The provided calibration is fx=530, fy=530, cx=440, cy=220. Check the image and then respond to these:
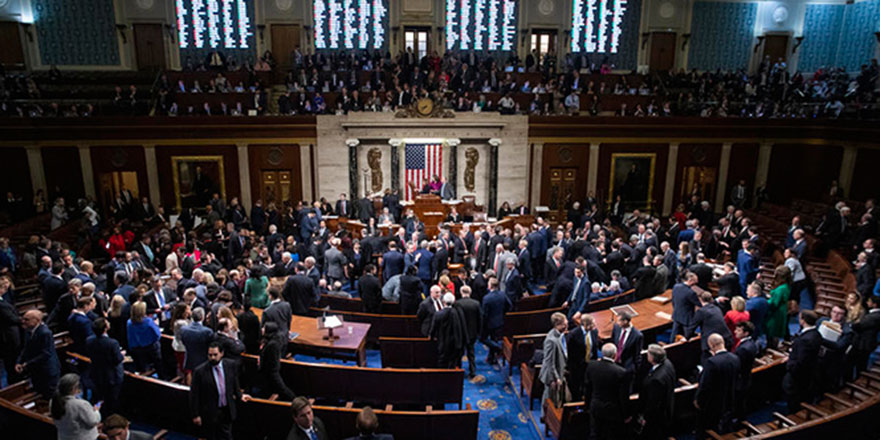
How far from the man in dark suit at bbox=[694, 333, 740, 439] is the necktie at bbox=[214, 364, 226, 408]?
16.4 feet

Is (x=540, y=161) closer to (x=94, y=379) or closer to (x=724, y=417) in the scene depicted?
(x=724, y=417)

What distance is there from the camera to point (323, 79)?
1905 cm

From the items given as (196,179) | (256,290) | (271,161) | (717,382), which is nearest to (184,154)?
(196,179)

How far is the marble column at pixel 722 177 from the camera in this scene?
19141 mm

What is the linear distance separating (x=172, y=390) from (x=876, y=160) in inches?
775

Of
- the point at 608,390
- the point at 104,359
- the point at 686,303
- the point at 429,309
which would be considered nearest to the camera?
the point at 608,390

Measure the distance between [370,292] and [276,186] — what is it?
33.7 ft

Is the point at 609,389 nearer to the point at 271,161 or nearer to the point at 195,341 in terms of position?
the point at 195,341

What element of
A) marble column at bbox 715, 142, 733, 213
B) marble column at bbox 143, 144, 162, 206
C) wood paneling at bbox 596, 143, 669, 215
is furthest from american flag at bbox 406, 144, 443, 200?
marble column at bbox 715, 142, 733, 213

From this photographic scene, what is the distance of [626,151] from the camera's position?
1873 cm

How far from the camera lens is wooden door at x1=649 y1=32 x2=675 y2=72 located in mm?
22844

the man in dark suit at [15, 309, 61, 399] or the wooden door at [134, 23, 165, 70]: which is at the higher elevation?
the wooden door at [134, 23, 165, 70]

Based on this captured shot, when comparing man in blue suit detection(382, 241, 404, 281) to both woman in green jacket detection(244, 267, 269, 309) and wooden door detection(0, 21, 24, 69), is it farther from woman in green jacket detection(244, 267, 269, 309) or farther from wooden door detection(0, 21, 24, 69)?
wooden door detection(0, 21, 24, 69)

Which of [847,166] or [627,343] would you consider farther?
[847,166]
